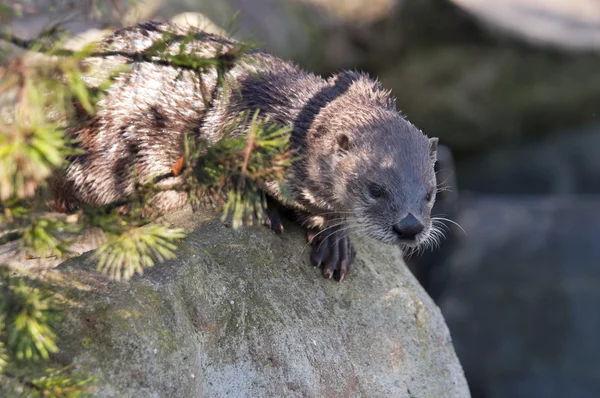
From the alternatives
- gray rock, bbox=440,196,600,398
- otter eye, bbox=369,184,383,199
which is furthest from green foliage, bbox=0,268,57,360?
gray rock, bbox=440,196,600,398

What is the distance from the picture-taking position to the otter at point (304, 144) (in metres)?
2.95

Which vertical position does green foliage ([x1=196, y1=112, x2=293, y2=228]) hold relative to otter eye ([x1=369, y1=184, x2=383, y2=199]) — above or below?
above

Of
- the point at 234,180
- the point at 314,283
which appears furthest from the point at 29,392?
the point at 314,283

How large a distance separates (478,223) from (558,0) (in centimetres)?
313

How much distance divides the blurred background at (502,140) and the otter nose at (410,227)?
4488mm

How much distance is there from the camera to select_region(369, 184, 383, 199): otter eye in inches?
116

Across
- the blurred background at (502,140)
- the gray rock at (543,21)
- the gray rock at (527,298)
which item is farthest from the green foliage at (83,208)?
the gray rock at (543,21)

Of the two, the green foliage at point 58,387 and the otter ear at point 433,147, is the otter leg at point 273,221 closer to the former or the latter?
the otter ear at point 433,147

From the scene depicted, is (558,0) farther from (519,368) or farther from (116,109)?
(116,109)

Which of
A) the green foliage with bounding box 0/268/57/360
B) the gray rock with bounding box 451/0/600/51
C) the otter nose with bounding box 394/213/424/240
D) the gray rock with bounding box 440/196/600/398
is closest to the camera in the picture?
the green foliage with bounding box 0/268/57/360

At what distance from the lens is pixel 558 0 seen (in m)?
9.60

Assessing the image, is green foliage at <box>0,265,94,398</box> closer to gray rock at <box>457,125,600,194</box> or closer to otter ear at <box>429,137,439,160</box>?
otter ear at <box>429,137,439,160</box>

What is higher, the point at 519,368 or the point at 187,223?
the point at 187,223

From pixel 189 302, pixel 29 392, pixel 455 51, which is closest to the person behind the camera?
pixel 29 392
